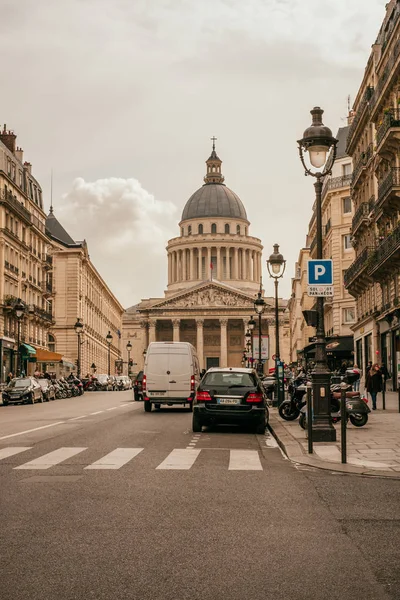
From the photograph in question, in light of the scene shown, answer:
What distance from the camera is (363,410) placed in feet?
64.8

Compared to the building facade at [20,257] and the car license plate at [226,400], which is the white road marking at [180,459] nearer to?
the car license plate at [226,400]

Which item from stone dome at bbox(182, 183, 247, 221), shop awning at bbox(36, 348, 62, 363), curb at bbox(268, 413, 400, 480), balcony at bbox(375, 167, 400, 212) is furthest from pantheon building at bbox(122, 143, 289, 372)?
curb at bbox(268, 413, 400, 480)

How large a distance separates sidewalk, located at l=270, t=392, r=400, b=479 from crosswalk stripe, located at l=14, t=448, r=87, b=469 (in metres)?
3.32

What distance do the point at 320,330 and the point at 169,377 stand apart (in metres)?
14.7

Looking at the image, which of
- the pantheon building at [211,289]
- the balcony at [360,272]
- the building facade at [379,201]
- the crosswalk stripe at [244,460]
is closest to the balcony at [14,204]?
the building facade at [379,201]

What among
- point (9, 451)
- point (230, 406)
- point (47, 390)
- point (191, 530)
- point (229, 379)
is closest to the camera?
point (191, 530)

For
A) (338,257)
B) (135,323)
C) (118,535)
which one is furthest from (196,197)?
(118,535)

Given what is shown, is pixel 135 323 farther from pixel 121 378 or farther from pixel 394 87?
pixel 394 87

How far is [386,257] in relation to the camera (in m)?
36.3

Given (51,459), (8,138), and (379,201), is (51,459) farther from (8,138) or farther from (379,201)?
(8,138)

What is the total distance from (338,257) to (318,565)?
2260 inches

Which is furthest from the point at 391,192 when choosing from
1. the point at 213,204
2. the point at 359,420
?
the point at 213,204

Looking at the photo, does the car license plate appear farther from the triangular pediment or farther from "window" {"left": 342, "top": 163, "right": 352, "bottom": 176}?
the triangular pediment

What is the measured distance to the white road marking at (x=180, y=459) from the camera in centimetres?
1235
